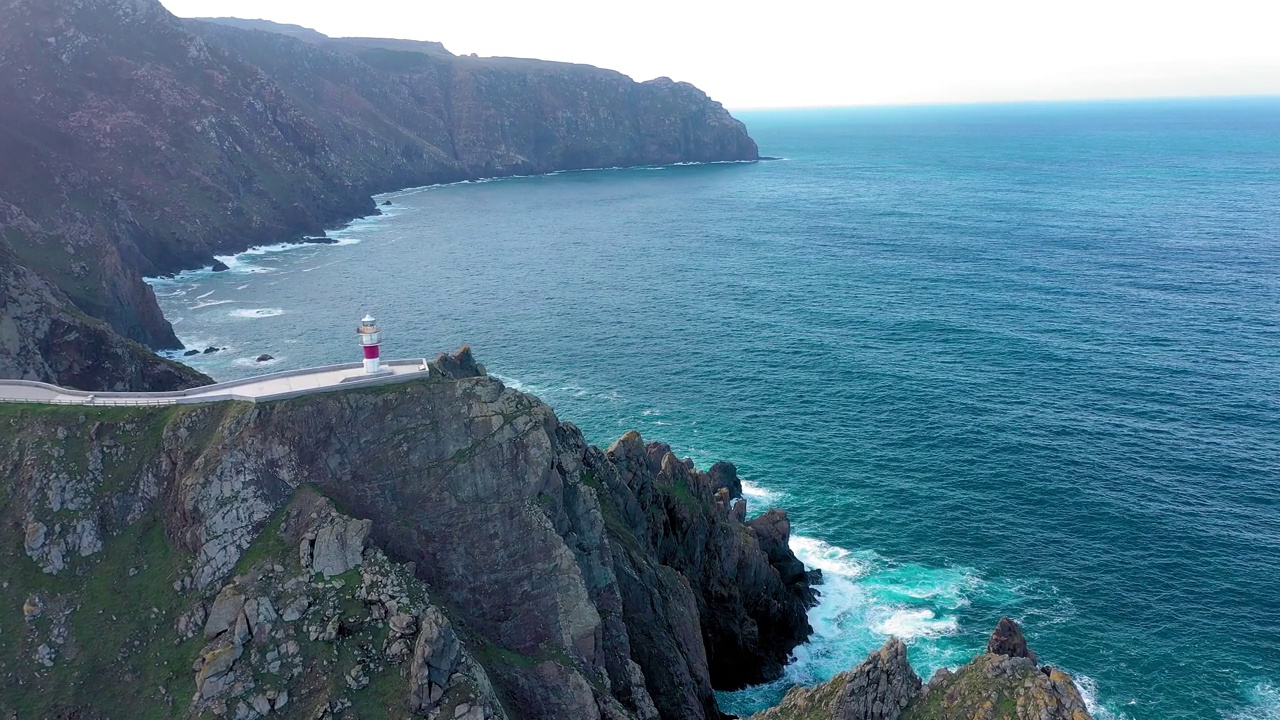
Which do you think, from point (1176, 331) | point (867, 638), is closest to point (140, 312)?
point (867, 638)

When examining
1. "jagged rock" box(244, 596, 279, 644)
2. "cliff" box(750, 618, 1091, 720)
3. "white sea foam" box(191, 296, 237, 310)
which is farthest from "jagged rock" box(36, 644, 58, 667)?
"white sea foam" box(191, 296, 237, 310)

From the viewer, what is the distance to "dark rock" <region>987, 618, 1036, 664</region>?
174 feet

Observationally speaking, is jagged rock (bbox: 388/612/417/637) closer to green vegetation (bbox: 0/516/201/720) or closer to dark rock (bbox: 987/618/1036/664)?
green vegetation (bbox: 0/516/201/720)

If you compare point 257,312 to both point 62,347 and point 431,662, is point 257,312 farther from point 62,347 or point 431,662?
point 431,662

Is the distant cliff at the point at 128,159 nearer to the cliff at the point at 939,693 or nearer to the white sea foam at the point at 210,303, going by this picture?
the white sea foam at the point at 210,303

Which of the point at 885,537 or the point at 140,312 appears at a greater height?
the point at 140,312

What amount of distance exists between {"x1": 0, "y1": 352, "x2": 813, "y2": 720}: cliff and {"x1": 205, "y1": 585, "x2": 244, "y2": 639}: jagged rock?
91mm

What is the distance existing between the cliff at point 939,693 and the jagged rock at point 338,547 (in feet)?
71.8

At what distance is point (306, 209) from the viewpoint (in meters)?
190

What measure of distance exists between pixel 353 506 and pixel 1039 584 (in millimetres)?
51096

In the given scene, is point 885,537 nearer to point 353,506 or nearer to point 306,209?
point 353,506

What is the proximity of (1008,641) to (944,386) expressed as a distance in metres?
50.0

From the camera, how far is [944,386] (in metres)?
99.6

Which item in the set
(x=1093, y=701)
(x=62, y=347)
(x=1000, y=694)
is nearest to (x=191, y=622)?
(x=1000, y=694)
